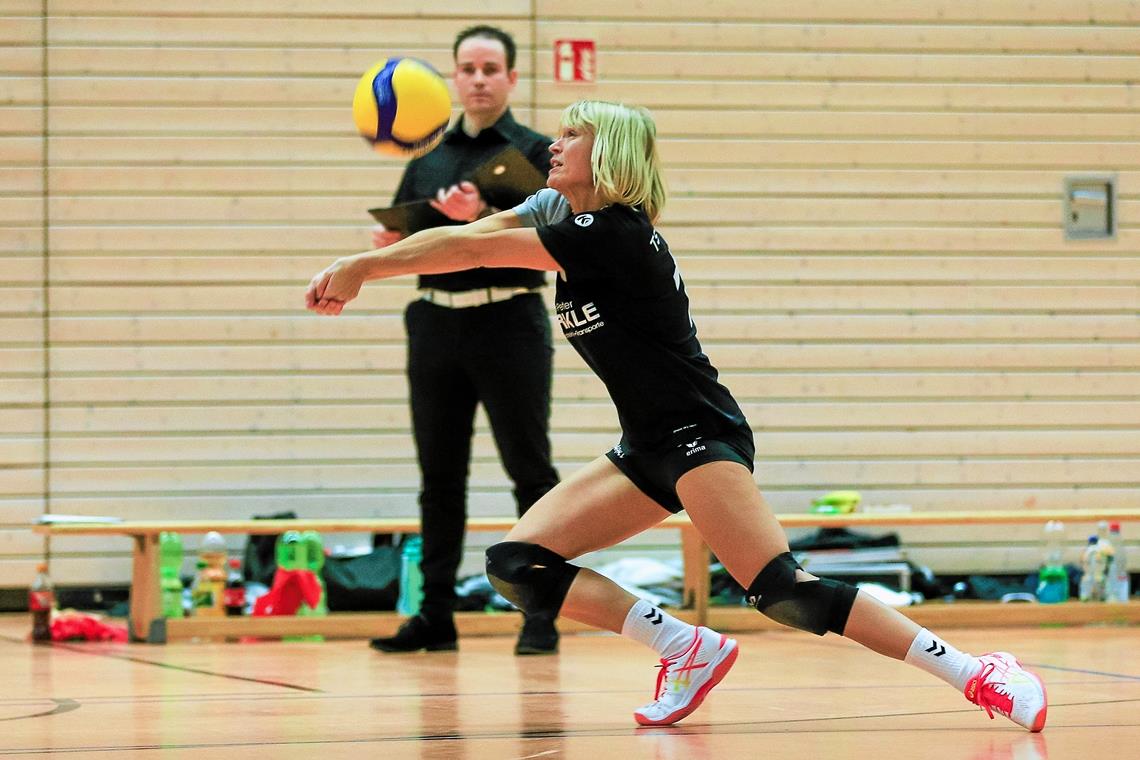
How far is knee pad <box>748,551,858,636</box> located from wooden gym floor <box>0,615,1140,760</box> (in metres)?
0.25

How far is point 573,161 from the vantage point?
3484mm

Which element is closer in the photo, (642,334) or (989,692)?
(989,692)

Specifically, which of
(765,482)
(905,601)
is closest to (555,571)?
(905,601)

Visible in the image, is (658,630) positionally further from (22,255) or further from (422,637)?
(22,255)

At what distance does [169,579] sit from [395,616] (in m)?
1.11

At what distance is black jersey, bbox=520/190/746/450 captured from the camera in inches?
130

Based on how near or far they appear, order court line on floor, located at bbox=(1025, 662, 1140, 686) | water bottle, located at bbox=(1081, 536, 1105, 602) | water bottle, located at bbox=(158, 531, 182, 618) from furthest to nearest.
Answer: water bottle, located at bbox=(1081, 536, 1105, 602)
water bottle, located at bbox=(158, 531, 182, 618)
court line on floor, located at bbox=(1025, 662, 1140, 686)

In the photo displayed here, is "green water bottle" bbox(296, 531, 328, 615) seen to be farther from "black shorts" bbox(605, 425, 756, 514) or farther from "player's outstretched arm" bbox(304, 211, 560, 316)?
"player's outstretched arm" bbox(304, 211, 560, 316)

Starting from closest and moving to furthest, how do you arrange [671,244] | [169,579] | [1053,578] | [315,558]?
[169,579] → [315,558] → [1053,578] → [671,244]

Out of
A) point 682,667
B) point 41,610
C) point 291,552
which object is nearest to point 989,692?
point 682,667

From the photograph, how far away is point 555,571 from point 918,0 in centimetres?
556

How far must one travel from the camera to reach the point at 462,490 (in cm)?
539

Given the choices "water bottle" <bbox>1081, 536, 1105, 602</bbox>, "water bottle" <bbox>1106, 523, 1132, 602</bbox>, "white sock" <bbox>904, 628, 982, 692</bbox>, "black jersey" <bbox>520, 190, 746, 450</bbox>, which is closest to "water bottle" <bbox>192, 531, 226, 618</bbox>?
"black jersey" <bbox>520, 190, 746, 450</bbox>

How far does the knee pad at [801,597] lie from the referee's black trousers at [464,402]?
202 centimetres
